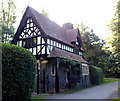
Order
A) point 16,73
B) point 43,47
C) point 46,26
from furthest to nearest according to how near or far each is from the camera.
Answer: point 46,26 → point 43,47 → point 16,73

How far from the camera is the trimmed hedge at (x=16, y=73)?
23.1ft

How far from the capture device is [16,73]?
24.7 ft

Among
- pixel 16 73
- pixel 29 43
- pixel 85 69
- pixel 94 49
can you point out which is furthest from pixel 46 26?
pixel 94 49

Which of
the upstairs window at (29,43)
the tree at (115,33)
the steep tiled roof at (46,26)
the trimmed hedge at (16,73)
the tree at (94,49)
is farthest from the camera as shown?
the tree at (94,49)

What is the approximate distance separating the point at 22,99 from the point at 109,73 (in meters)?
34.4

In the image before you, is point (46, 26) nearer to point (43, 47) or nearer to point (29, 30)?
point (29, 30)

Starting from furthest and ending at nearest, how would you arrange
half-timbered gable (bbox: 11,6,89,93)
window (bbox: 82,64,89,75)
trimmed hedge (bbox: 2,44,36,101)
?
window (bbox: 82,64,89,75) < half-timbered gable (bbox: 11,6,89,93) < trimmed hedge (bbox: 2,44,36,101)

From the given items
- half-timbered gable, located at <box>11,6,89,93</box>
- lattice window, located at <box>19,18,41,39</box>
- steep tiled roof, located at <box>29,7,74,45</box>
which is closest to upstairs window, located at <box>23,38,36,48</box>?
half-timbered gable, located at <box>11,6,89,93</box>

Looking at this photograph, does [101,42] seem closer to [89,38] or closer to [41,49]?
[89,38]

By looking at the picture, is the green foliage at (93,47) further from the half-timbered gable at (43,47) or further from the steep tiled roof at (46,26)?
the half-timbered gable at (43,47)

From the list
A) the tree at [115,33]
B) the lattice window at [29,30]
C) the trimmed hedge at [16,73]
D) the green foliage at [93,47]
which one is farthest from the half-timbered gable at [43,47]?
the green foliage at [93,47]

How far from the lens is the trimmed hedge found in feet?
23.1

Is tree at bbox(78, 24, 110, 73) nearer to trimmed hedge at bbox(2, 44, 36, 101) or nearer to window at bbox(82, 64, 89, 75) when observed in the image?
window at bbox(82, 64, 89, 75)

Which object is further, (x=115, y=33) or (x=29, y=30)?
(x=29, y=30)
